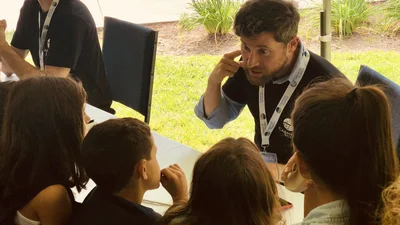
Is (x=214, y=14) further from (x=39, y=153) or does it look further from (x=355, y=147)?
(x=355, y=147)

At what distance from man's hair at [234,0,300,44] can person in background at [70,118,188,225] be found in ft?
2.44

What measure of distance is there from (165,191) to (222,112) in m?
0.63

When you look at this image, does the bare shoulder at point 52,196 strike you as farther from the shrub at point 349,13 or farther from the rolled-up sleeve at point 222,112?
the shrub at point 349,13

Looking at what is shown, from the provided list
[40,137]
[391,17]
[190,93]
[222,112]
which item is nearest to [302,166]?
[40,137]

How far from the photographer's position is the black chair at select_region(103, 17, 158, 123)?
2.65 m

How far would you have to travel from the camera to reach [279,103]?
2115 mm

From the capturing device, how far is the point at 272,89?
7.11ft

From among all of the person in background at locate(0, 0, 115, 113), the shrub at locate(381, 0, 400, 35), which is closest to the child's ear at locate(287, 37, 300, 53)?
the person in background at locate(0, 0, 115, 113)

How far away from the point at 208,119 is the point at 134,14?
11.4ft

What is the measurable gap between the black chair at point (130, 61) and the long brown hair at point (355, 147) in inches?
61.1

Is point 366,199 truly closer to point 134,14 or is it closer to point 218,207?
point 218,207

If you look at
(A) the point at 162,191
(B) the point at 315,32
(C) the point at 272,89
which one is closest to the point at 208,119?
(C) the point at 272,89

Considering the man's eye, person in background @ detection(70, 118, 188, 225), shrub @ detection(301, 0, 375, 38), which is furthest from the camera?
shrub @ detection(301, 0, 375, 38)

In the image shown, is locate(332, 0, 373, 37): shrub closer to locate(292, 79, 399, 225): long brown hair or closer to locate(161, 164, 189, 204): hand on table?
locate(161, 164, 189, 204): hand on table
